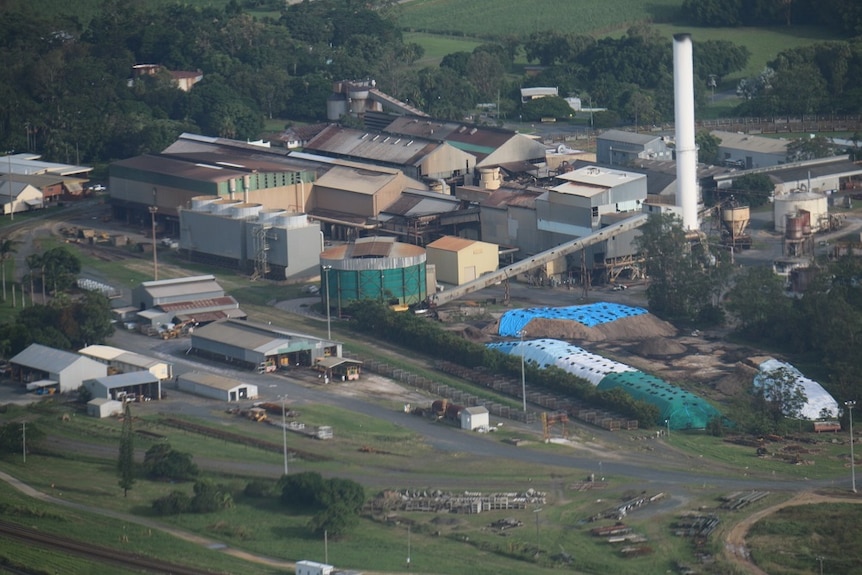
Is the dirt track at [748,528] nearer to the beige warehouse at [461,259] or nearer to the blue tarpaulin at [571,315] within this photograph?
the blue tarpaulin at [571,315]

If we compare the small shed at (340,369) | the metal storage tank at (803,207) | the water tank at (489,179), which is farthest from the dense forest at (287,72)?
the small shed at (340,369)

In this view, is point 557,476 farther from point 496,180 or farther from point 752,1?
point 752,1

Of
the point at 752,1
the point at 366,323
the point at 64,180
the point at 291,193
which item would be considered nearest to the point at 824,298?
the point at 366,323

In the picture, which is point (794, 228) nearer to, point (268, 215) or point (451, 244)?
point (451, 244)

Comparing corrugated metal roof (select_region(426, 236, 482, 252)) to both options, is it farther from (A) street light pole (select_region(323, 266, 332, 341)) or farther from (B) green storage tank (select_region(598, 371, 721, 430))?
(B) green storage tank (select_region(598, 371, 721, 430))

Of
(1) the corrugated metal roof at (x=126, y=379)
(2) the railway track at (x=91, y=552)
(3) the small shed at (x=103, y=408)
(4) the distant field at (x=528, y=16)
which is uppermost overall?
(4) the distant field at (x=528, y=16)

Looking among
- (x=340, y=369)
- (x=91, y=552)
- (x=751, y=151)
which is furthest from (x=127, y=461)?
(x=751, y=151)
